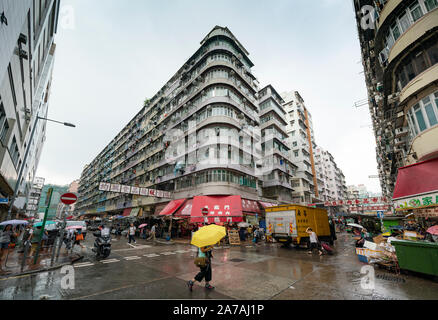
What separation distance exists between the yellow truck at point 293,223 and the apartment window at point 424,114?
804 cm

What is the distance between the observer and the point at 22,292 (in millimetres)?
5559

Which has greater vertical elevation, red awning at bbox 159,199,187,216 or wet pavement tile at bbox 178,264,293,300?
red awning at bbox 159,199,187,216

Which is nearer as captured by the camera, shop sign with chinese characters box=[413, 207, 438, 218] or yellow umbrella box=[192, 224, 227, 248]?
yellow umbrella box=[192, 224, 227, 248]

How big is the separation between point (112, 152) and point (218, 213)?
54.0 metres

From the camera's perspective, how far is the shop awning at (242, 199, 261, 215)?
75.9 feet

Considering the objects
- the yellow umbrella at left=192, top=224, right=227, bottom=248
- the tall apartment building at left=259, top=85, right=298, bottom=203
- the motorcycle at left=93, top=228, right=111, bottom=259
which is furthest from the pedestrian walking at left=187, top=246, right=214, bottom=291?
the tall apartment building at left=259, top=85, right=298, bottom=203

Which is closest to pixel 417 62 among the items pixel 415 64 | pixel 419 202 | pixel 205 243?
pixel 415 64

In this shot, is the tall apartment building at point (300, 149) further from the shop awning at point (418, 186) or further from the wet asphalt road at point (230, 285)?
the wet asphalt road at point (230, 285)

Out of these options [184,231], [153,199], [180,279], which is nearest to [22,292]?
[180,279]

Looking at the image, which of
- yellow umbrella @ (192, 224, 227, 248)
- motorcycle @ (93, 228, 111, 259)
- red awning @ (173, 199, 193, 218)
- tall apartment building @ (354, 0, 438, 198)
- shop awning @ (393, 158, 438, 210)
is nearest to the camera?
yellow umbrella @ (192, 224, 227, 248)

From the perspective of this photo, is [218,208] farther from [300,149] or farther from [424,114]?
[300,149]

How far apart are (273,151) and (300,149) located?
16602 millimetres

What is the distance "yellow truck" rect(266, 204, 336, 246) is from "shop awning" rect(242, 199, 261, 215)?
24.1 ft

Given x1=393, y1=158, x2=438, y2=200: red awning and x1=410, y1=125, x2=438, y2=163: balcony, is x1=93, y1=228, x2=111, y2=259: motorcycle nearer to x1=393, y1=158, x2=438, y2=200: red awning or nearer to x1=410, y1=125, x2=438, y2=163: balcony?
x1=393, y1=158, x2=438, y2=200: red awning
